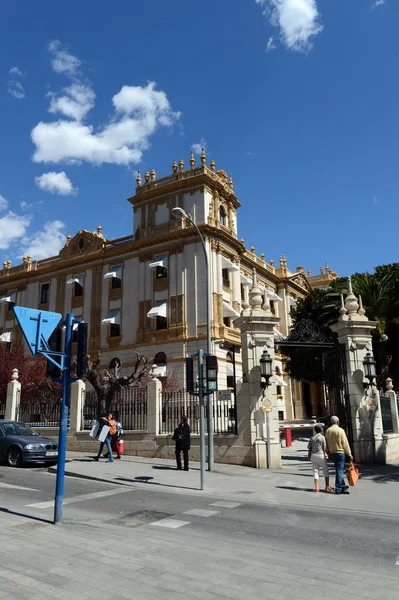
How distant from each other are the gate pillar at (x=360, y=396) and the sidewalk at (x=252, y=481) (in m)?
0.89

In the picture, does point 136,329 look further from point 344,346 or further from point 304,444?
point 344,346

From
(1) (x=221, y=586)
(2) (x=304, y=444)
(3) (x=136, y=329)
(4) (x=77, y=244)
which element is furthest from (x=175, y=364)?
(1) (x=221, y=586)

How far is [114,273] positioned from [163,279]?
13.5 feet

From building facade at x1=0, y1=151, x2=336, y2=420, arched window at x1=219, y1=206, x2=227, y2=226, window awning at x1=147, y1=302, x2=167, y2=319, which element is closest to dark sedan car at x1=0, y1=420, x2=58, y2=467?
building facade at x1=0, y1=151, x2=336, y2=420

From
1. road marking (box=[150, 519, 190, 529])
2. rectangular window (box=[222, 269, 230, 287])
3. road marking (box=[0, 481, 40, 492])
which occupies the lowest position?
road marking (box=[150, 519, 190, 529])

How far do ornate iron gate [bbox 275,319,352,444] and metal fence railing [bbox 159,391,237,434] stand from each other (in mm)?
2854

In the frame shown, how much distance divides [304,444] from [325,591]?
21262mm

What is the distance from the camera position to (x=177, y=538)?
7.26 meters

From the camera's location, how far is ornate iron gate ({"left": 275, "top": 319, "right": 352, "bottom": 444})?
56.1 ft

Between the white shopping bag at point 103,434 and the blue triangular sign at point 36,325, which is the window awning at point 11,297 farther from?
the blue triangular sign at point 36,325

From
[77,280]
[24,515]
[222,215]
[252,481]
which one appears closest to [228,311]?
[222,215]

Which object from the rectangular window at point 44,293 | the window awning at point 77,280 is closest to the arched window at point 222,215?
the window awning at point 77,280

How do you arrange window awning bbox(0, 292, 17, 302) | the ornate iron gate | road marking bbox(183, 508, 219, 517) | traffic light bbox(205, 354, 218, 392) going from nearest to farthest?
road marking bbox(183, 508, 219, 517), traffic light bbox(205, 354, 218, 392), the ornate iron gate, window awning bbox(0, 292, 17, 302)

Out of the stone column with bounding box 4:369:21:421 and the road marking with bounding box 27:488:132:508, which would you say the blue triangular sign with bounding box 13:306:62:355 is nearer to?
the road marking with bounding box 27:488:132:508
